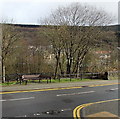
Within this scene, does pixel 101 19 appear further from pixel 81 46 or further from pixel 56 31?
pixel 56 31

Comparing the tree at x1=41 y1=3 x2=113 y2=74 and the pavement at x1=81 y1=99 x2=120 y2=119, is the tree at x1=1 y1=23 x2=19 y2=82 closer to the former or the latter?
the tree at x1=41 y1=3 x2=113 y2=74

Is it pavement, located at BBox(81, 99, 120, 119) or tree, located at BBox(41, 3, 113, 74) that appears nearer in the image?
pavement, located at BBox(81, 99, 120, 119)

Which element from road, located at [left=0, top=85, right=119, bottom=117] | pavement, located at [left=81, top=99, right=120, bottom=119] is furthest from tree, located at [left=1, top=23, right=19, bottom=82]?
pavement, located at [left=81, top=99, right=120, bottom=119]

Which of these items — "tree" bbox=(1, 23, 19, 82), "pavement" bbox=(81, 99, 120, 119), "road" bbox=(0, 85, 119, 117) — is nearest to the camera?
"pavement" bbox=(81, 99, 120, 119)

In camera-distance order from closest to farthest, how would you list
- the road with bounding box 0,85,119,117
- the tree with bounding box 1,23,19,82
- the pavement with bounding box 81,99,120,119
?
the pavement with bounding box 81,99,120,119 < the road with bounding box 0,85,119,117 < the tree with bounding box 1,23,19,82

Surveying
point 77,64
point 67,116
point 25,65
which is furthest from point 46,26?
point 67,116

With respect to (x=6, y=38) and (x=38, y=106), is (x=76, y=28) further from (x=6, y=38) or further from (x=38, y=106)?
(x=38, y=106)

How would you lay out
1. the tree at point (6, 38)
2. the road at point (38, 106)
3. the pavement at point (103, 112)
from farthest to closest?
the tree at point (6, 38) < the road at point (38, 106) < the pavement at point (103, 112)

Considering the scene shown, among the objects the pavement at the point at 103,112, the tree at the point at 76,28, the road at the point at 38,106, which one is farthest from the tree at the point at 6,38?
the pavement at the point at 103,112

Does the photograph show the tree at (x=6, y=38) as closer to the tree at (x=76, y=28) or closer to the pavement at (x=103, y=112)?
the tree at (x=76, y=28)

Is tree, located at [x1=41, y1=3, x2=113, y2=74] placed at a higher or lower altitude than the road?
higher

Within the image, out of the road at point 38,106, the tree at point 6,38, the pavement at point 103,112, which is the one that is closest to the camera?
the pavement at point 103,112

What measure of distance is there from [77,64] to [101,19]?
7.50 metres

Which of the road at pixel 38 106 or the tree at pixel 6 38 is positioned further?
the tree at pixel 6 38
